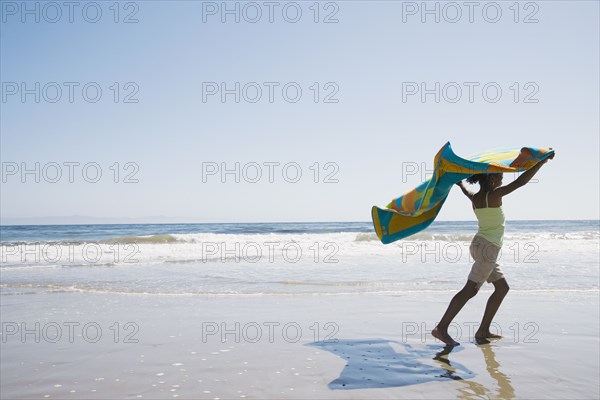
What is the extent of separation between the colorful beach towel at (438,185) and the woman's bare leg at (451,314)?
80cm

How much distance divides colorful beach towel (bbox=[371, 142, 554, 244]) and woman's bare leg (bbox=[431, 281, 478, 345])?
31.4 inches

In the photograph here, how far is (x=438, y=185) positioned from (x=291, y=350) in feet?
7.09

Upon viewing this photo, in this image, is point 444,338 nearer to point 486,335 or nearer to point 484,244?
point 486,335

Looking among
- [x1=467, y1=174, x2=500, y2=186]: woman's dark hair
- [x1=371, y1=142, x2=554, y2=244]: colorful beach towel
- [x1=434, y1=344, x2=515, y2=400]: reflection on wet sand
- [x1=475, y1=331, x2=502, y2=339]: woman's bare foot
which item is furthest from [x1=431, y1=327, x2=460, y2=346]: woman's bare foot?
[x1=467, y1=174, x2=500, y2=186]: woman's dark hair

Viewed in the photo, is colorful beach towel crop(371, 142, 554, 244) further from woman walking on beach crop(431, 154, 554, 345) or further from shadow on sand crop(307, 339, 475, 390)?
shadow on sand crop(307, 339, 475, 390)

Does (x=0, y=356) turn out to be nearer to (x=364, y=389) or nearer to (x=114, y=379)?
(x=114, y=379)

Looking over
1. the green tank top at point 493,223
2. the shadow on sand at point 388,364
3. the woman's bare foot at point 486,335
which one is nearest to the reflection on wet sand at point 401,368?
the shadow on sand at point 388,364

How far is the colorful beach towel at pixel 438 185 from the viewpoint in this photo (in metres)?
4.78

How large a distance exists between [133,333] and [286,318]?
5.95ft

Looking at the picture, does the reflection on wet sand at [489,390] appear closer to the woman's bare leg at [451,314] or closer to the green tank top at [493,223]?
the woman's bare leg at [451,314]

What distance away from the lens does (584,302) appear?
23.7ft

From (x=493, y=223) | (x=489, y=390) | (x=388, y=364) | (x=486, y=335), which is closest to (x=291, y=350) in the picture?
(x=388, y=364)

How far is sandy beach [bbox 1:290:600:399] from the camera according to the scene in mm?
3734

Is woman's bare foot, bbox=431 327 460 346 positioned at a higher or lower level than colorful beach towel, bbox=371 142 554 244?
lower
